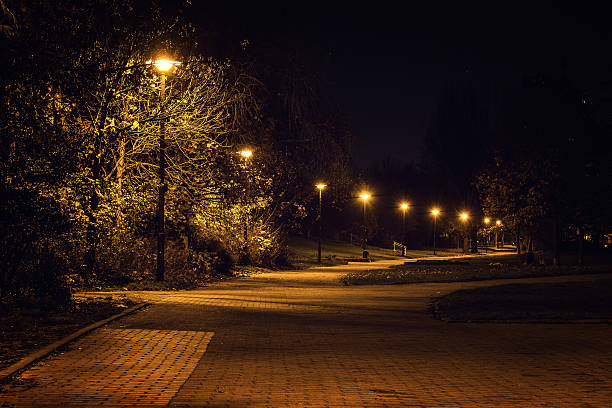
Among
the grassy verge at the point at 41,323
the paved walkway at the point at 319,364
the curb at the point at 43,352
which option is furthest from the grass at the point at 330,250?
→ the curb at the point at 43,352

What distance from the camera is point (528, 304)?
17.8 metres

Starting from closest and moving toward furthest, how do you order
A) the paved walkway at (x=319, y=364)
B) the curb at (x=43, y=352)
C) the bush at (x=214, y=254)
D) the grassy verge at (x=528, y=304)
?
the paved walkway at (x=319, y=364) → the curb at (x=43, y=352) → the grassy verge at (x=528, y=304) → the bush at (x=214, y=254)

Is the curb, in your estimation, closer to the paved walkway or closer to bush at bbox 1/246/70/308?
the paved walkway

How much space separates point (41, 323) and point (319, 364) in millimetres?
5818

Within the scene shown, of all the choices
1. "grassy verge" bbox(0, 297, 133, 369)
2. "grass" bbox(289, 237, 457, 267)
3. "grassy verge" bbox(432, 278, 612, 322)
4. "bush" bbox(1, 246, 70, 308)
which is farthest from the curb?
"grass" bbox(289, 237, 457, 267)

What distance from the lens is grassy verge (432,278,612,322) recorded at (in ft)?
49.9

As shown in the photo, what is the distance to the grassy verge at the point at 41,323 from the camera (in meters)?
10.0

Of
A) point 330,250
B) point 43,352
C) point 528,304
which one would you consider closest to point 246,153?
point 528,304

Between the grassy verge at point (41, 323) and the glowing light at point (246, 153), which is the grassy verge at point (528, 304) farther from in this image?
the glowing light at point (246, 153)

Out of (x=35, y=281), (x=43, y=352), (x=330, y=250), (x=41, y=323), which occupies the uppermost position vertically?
(x=330, y=250)

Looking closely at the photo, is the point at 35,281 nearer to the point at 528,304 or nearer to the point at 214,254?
the point at 528,304

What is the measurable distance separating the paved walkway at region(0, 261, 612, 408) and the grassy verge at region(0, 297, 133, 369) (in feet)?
1.77

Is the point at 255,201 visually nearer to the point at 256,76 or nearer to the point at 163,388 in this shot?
the point at 256,76

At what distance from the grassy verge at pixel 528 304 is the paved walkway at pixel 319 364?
0.96 metres
